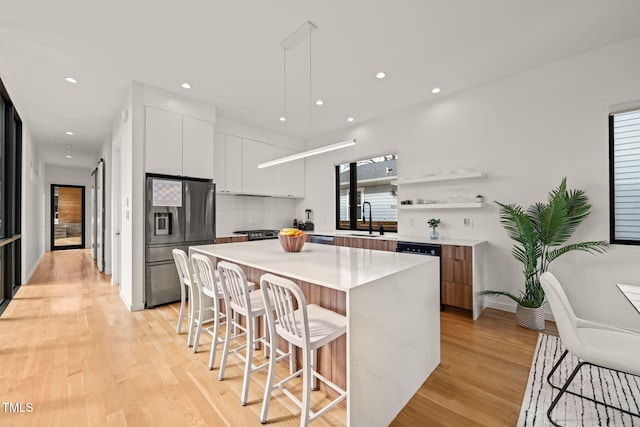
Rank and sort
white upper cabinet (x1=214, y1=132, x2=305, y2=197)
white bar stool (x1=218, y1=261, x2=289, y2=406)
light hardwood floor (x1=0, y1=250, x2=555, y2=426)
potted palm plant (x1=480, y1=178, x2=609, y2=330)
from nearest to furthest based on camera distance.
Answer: light hardwood floor (x1=0, y1=250, x2=555, y2=426) < white bar stool (x1=218, y1=261, x2=289, y2=406) < potted palm plant (x1=480, y1=178, x2=609, y2=330) < white upper cabinet (x1=214, y1=132, x2=305, y2=197)

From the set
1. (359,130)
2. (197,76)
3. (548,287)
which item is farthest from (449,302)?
(197,76)

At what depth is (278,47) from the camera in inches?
110

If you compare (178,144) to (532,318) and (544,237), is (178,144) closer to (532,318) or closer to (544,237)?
(544,237)

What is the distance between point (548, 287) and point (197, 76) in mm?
3980

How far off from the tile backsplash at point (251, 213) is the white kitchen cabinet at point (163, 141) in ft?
3.96

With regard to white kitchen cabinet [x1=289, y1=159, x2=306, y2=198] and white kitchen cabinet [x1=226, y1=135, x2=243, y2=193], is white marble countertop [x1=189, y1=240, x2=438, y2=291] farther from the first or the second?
white kitchen cabinet [x1=289, y1=159, x2=306, y2=198]

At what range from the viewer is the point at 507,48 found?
285 centimetres

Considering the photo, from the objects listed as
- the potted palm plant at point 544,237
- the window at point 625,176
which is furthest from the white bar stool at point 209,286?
the window at point 625,176

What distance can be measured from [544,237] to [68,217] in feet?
41.6

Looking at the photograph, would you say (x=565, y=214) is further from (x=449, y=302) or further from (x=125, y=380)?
(x=125, y=380)

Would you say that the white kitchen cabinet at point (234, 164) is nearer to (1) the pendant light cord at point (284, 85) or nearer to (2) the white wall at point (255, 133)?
(2) the white wall at point (255, 133)

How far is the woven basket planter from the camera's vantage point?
2900mm

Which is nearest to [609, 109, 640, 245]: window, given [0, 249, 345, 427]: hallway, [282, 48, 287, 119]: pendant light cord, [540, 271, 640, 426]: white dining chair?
[540, 271, 640, 426]: white dining chair

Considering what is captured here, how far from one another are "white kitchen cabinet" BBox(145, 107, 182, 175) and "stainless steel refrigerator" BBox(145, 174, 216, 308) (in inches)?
5.3
